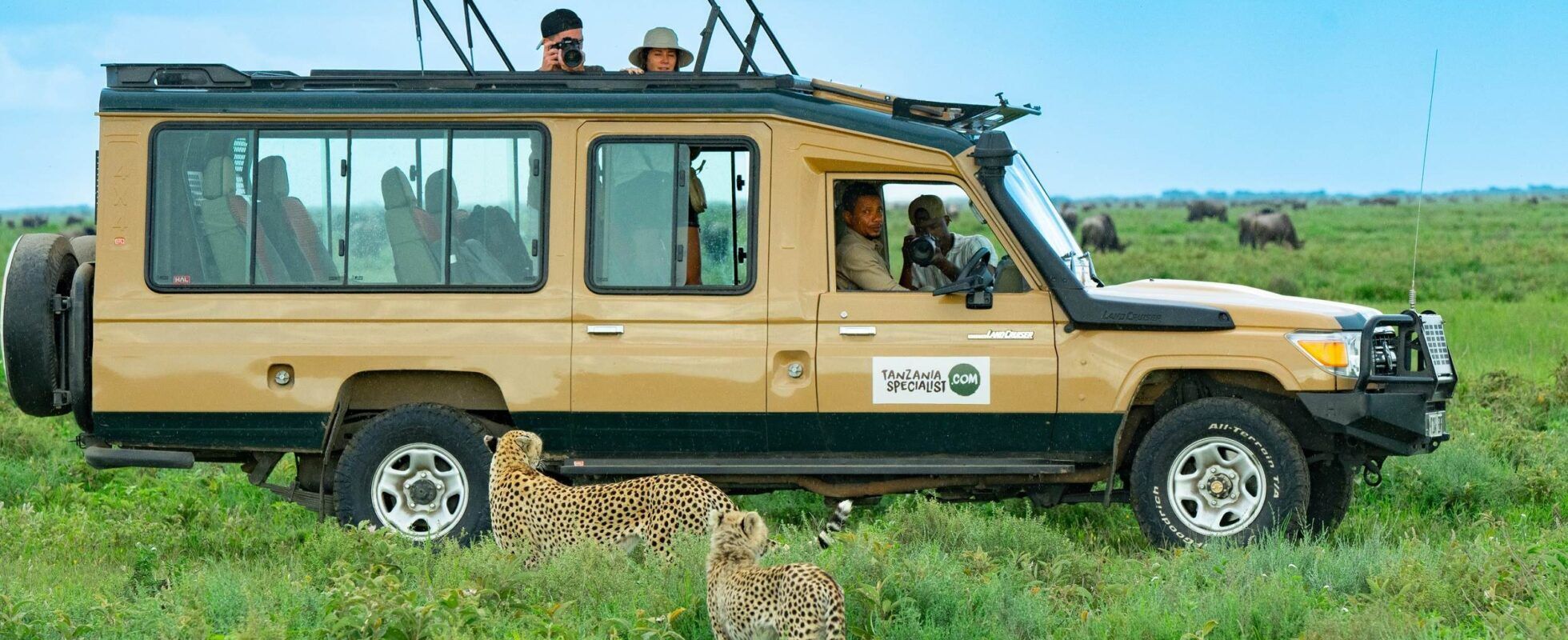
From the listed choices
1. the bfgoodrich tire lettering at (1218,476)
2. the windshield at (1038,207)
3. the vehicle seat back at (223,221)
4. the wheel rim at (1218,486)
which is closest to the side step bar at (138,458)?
the vehicle seat back at (223,221)

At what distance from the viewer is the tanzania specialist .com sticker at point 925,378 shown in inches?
289

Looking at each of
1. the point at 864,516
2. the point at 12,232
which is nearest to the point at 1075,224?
the point at 12,232

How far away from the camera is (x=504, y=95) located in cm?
754

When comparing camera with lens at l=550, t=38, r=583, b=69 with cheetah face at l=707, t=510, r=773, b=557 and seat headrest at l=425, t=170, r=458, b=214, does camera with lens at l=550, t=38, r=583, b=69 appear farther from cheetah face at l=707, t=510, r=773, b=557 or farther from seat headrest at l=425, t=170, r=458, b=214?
cheetah face at l=707, t=510, r=773, b=557

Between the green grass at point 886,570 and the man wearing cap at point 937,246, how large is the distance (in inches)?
39.8

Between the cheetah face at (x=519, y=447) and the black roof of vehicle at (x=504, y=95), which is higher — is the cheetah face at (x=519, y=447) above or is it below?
below

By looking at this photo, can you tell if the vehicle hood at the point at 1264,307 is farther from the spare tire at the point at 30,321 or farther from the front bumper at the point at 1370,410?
the spare tire at the point at 30,321

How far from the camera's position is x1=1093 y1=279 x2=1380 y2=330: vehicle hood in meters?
7.30

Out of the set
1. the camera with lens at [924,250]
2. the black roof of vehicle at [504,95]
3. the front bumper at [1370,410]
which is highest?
the black roof of vehicle at [504,95]

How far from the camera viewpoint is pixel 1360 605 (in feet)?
20.0

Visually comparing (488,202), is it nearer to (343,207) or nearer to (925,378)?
(343,207)

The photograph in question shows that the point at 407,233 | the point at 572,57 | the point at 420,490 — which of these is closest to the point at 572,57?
the point at 572,57

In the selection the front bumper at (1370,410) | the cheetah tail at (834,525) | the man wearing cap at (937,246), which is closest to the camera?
the cheetah tail at (834,525)

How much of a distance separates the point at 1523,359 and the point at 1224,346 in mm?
9146
